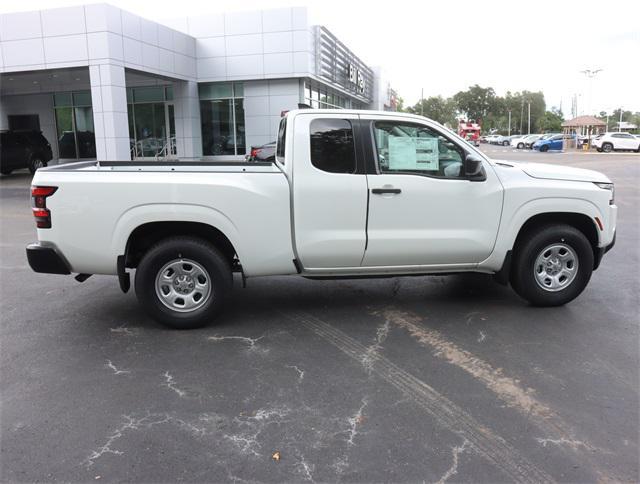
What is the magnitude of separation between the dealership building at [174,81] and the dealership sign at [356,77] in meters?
4.99

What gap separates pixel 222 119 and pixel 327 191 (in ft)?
75.4

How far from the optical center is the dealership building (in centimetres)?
1997

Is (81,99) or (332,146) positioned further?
(81,99)

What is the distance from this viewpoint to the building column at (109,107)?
19359 millimetres

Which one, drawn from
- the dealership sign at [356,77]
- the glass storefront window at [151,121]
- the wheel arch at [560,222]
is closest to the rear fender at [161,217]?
A: the wheel arch at [560,222]

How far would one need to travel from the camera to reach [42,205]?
4.97m

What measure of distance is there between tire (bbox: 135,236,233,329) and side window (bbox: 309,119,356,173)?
4.30 feet

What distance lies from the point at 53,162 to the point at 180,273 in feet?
89.8

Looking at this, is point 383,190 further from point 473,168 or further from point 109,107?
point 109,107

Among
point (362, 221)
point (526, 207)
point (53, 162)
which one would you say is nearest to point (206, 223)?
point (362, 221)

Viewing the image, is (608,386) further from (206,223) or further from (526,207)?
(206,223)

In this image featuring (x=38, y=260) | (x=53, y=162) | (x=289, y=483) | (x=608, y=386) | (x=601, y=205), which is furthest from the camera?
(x=53, y=162)

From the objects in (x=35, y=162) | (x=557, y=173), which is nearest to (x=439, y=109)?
(x=35, y=162)

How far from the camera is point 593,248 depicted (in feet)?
19.3
